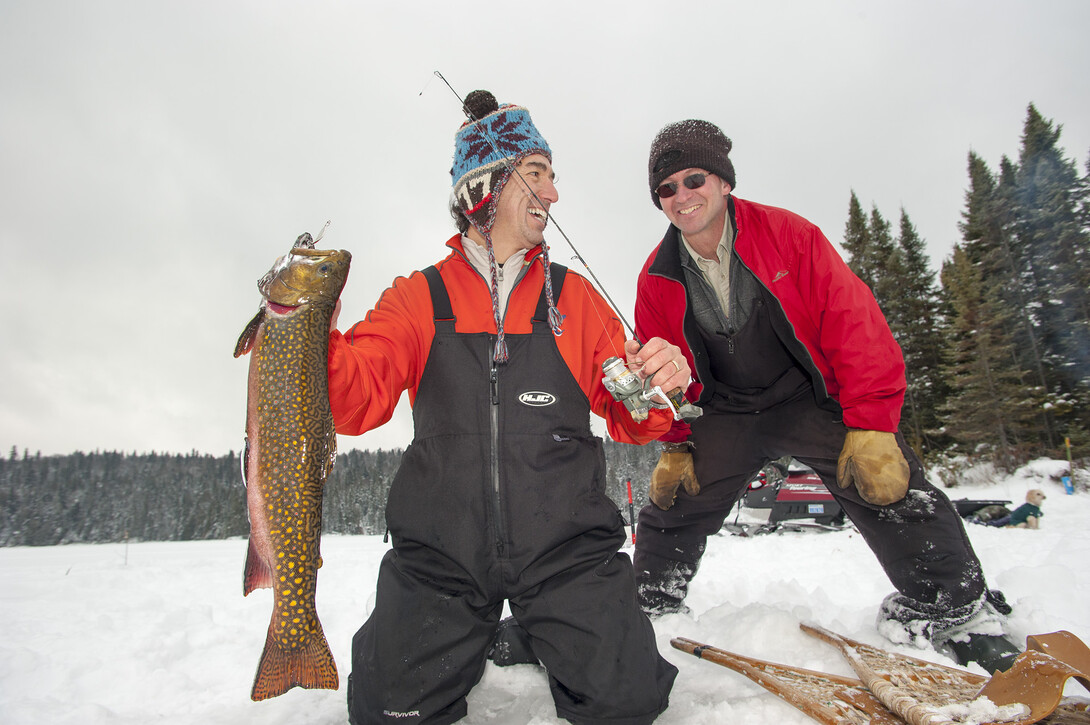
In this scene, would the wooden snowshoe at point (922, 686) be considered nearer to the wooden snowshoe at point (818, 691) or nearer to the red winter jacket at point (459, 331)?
the wooden snowshoe at point (818, 691)

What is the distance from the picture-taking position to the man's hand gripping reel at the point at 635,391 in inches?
102

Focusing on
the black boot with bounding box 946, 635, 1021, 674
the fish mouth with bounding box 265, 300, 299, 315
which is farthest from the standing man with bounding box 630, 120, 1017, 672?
the fish mouth with bounding box 265, 300, 299, 315

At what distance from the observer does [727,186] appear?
14.0 feet

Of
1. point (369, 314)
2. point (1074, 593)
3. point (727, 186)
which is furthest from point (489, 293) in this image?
point (1074, 593)

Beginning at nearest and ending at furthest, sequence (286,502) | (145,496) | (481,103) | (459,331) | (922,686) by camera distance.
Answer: (286,502)
(922,686)
(459,331)
(481,103)
(145,496)

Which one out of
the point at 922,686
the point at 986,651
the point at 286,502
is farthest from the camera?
the point at 986,651

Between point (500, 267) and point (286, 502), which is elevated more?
point (500, 267)

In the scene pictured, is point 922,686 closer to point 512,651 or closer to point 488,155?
point 512,651

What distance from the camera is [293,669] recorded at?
2.04 m

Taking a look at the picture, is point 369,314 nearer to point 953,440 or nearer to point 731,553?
point 731,553

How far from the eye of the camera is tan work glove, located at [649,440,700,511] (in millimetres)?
4113

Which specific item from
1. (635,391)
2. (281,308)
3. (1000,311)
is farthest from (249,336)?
(1000,311)

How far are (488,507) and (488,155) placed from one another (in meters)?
2.20

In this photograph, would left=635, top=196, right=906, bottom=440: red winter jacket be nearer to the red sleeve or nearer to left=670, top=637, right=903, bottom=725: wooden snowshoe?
left=670, top=637, right=903, bottom=725: wooden snowshoe
